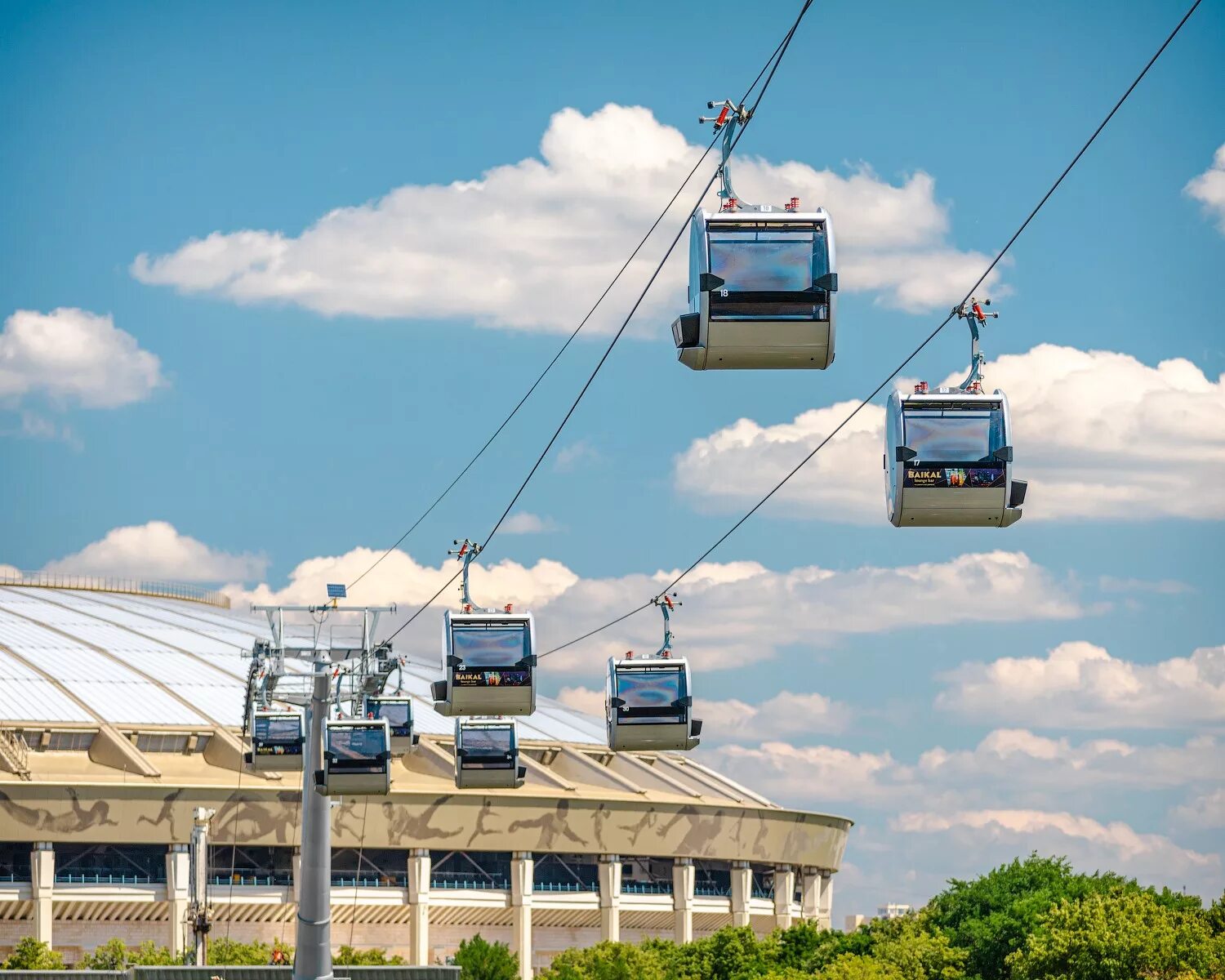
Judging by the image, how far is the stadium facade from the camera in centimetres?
8875

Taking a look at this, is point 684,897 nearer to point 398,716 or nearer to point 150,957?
point 150,957

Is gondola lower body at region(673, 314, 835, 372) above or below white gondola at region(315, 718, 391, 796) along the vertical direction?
above

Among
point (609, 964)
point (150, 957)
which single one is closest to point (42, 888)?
point (150, 957)

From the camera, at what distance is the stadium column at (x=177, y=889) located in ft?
291

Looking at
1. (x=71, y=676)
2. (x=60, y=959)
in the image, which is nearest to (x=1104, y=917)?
(x=60, y=959)

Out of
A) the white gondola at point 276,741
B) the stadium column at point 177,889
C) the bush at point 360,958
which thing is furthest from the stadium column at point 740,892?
the white gondola at point 276,741

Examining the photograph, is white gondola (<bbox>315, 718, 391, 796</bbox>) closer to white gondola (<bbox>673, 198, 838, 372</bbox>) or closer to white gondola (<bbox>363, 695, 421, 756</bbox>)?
white gondola (<bbox>363, 695, 421, 756</bbox>)

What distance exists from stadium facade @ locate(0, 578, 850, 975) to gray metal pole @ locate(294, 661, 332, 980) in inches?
1316

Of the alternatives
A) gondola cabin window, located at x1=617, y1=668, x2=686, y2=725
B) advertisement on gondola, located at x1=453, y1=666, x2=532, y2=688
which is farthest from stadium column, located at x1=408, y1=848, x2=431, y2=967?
advertisement on gondola, located at x1=453, y1=666, x2=532, y2=688

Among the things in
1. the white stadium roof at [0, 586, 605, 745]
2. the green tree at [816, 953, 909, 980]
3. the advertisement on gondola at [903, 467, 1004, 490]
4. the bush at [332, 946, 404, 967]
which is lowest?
the green tree at [816, 953, 909, 980]

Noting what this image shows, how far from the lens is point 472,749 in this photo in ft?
159

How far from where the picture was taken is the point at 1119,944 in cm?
6500

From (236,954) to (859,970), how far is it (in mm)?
25492

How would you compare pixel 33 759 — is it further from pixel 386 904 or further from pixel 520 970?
pixel 520 970
